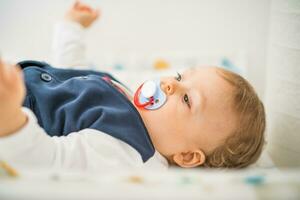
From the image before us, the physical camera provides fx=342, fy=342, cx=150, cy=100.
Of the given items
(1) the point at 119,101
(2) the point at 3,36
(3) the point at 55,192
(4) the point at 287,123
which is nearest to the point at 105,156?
(1) the point at 119,101

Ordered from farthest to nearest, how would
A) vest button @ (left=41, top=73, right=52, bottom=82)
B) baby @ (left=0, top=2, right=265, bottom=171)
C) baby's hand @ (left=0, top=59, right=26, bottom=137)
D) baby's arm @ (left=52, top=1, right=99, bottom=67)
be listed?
baby's arm @ (left=52, top=1, right=99, bottom=67) → vest button @ (left=41, top=73, right=52, bottom=82) → baby @ (left=0, top=2, right=265, bottom=171) → baby's hand @ (left=0, top=59, right=26, bottom=137)

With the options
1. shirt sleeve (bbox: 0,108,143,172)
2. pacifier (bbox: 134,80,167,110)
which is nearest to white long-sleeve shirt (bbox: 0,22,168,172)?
shirt sleeve (bbox: 0,108,143,172)

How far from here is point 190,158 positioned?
76 cm

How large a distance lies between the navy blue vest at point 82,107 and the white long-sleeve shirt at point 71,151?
0.02 metres

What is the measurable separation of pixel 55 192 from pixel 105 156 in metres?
0.29

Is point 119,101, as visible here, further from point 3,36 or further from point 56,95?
point 3,36

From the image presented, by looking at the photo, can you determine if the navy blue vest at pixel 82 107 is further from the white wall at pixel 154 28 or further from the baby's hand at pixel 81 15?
the white wall at pixel 154 28

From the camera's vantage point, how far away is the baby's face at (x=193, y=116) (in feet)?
2.34

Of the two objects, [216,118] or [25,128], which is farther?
[216,118]

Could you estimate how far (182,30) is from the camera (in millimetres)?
1372

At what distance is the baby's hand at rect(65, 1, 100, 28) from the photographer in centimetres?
109

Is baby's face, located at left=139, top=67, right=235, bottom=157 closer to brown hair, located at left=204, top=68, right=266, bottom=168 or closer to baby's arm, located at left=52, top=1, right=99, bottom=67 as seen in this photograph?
brown hair, located at left=204, top=68, right=266, bottom=168

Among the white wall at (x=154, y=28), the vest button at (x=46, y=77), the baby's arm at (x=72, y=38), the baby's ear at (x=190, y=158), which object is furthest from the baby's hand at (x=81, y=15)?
the baby's ear at (x=190, y=158)

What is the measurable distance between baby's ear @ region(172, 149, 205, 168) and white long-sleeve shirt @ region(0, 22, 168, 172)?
3 cm
